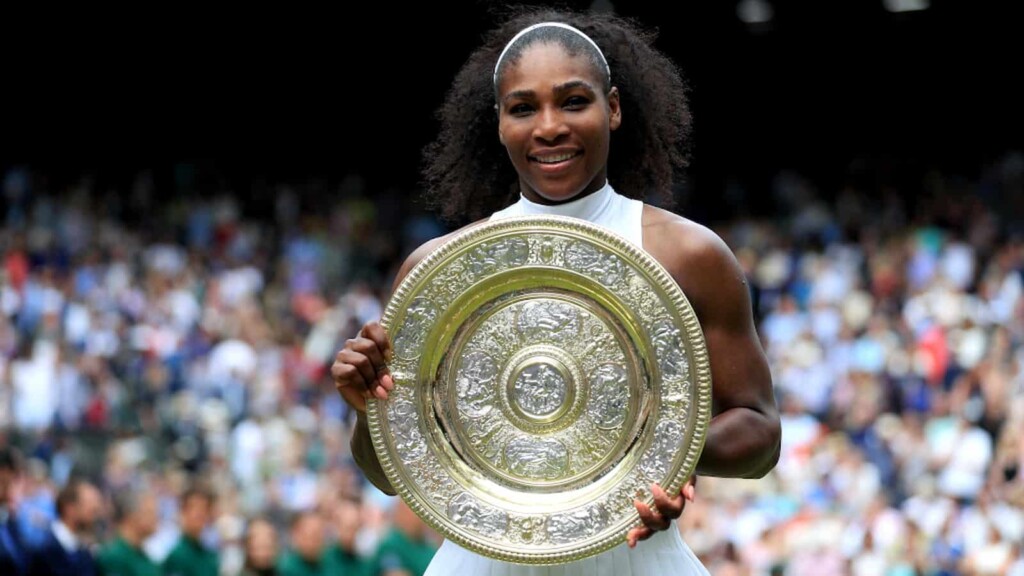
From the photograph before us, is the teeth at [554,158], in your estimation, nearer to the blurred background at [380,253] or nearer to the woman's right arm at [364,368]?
the woman's right arm at [364,368]

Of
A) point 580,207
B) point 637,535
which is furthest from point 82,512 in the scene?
point 637,535

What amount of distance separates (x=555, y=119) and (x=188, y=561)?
5963 mm

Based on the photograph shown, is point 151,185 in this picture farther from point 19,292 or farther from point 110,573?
point 110,573

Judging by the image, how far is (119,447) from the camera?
12.6 metres

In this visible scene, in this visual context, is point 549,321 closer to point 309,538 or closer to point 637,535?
Answer: point 637,535

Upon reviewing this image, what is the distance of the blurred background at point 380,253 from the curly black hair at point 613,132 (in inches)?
88.1

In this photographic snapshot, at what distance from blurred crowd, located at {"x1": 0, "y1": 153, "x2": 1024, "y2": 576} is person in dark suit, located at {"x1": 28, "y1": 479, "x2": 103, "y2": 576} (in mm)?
25

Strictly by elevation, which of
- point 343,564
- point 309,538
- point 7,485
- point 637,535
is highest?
point 637,535

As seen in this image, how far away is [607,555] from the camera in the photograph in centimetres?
356

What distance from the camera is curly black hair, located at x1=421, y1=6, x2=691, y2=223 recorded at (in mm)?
3887

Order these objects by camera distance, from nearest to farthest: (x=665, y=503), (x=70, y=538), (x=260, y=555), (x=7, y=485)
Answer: (x=665, y=503)
(x=7, y=485)
(x=70, y=538)
(x=260, y=555)

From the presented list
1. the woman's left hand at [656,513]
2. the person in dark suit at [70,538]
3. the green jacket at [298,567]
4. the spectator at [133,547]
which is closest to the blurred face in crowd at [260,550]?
the green jacket at [298,567]

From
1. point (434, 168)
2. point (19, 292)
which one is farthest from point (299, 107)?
point (434, 168)

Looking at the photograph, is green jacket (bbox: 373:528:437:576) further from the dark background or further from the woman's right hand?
the dark background
